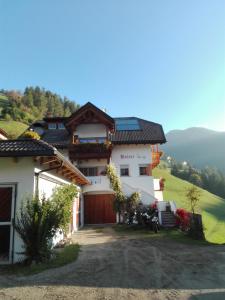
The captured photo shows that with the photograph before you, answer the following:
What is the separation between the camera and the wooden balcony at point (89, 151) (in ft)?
76.6

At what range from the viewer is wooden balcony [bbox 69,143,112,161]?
23.4 meters

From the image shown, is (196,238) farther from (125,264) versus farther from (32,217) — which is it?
(32,217)

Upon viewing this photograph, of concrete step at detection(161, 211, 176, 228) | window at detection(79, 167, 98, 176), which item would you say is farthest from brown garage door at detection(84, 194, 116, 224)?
concrete step at detection(161, 211, 176, 228)

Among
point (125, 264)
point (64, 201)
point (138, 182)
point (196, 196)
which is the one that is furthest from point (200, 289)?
point (138, 182)

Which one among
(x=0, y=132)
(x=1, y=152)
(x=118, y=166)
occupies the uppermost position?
(x=0, y=132)

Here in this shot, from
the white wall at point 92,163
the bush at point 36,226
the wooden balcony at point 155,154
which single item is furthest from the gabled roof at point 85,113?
the bush at point 36,226

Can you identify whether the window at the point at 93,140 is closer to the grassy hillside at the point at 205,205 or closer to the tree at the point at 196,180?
the grassy hillside at the point at 205,205

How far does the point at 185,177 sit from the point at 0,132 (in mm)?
89524

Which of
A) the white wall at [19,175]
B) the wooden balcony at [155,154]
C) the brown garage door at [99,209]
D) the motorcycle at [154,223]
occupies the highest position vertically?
the wooden balcony at [155,154]

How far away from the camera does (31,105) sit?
3772 inches

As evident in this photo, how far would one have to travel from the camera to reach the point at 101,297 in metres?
5.42

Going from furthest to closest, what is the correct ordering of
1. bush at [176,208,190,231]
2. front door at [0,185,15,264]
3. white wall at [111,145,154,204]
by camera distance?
white wall at [111,145,154,204] → bush at [176,208,190,231] → front door at [0,185,15,264]

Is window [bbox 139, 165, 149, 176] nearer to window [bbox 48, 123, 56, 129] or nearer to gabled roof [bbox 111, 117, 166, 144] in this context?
gabled roof [bbox 111, 117, 166, 144]

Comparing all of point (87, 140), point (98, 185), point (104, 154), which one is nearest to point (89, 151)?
point (104, 154)
